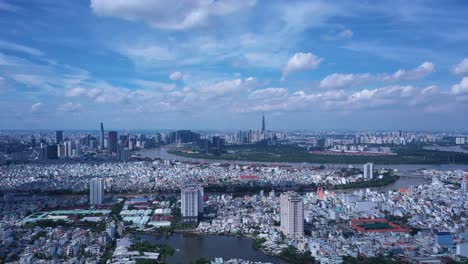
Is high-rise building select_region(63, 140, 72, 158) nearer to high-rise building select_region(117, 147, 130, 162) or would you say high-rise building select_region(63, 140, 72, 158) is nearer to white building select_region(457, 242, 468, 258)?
high-rise building select_region(117, 147, 130, 162)

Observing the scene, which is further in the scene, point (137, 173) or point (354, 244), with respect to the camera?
point (137, 173)

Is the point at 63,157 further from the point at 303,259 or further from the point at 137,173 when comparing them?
the point at 303,259

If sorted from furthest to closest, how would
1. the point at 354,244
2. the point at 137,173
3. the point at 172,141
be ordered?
the point at 172,141
the point at 137,173
the point at 354,244

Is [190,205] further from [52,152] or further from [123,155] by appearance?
[52,152]

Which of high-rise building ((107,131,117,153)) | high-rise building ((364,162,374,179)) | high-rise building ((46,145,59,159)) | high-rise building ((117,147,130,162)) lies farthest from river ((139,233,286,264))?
high-rise building ((107,131,117,153))

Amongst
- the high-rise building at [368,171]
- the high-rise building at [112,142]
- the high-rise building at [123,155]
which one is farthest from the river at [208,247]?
the high-rise building at [112,142]

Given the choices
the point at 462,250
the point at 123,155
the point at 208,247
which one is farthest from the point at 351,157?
the point at 208,247

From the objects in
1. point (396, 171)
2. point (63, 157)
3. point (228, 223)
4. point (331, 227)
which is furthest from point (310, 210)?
point (63, 157)

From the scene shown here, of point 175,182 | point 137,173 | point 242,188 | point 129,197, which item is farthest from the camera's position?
point 137,173
